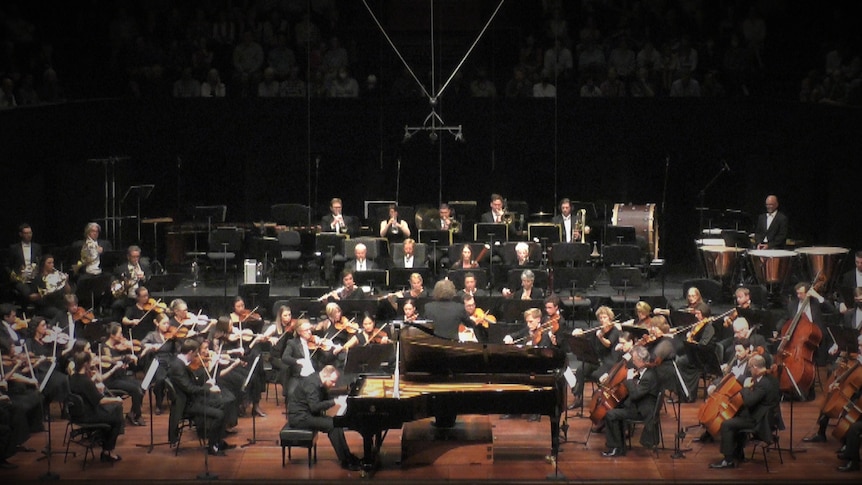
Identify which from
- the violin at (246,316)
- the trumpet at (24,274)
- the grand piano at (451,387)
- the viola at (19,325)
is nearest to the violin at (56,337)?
the viola at (19,325)

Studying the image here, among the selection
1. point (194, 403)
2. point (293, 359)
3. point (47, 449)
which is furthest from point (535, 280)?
point (47, 449)

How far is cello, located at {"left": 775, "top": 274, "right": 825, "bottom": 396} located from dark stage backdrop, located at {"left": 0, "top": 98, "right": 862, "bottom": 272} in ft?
15.0

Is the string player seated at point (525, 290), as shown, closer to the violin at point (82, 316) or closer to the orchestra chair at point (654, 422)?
the orchestra chair at point (654, 422)

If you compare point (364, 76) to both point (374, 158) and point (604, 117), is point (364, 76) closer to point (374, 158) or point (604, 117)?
point (374, 158)

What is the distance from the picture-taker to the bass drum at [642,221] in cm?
1956

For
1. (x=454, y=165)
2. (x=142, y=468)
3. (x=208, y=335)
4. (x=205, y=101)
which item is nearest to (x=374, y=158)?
(x=454, y=165)

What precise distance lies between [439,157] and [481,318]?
7356mm

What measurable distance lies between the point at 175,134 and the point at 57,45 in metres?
2.20

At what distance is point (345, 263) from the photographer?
60.3 feet

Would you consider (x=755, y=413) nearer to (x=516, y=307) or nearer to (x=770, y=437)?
(x=770, y=437)

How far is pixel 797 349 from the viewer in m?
14.6

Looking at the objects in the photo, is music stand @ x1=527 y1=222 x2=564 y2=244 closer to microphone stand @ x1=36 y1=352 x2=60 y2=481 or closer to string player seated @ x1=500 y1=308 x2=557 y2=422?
string player seated @ x1=500 y1=308 x2=557 y2=422

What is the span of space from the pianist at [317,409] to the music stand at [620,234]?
680 centimetres

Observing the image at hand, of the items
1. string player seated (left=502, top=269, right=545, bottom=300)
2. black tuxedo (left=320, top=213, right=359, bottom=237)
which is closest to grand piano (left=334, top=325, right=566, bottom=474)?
string player seated (left=502, top=269, right=545, bottom=300)
